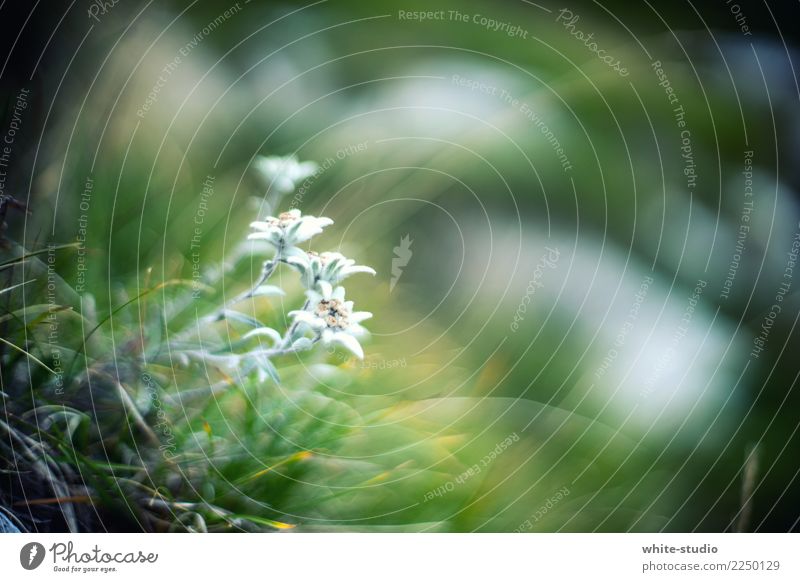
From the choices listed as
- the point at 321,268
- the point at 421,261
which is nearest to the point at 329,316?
the point at 321,268

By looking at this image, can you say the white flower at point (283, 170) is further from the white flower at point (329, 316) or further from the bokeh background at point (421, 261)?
the white flower at point (329, 316)

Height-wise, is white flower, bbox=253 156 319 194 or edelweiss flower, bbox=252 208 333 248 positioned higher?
white flower, bbox=253 156 319 194

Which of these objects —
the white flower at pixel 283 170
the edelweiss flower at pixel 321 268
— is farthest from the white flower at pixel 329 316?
the white flower at pixel 283 170

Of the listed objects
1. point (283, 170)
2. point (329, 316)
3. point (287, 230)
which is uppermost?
point (283, 170)

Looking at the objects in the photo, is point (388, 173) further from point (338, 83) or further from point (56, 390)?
point (56, 390)

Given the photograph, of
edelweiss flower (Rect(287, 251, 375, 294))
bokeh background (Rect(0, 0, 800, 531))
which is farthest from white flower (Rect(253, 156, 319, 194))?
edelweiss flower (Rect(287, 251, 375, 294))

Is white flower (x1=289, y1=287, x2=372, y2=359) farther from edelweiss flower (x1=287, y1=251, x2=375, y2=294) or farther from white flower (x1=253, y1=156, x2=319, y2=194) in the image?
white flower (x1=253, y1=156, x2=319, y2=194)

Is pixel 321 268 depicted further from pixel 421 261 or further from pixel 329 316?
pixel 421 261
